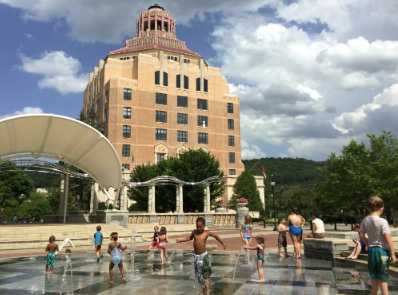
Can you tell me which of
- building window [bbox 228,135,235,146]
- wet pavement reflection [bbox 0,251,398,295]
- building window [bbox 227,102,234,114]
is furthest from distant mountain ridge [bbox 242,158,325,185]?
wet pavement reflection [bbox 0,251,398,295]

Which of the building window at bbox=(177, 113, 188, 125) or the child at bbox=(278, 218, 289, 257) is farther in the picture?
the building window at bbox=(177, 113, 188, 125)

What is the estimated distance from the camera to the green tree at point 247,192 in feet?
199

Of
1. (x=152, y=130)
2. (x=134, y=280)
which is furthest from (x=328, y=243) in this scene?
(x=152, y=130)

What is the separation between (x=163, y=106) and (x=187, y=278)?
5554cm

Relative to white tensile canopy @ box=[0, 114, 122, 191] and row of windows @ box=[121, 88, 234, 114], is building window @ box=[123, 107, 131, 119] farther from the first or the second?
white tensile canopy @ box=[0, 114, 122, 191]

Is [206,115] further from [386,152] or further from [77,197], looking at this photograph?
[386,152]

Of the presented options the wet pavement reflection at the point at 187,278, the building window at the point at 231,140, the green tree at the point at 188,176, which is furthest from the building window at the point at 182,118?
the wet pavement reflection at the point at 187,278

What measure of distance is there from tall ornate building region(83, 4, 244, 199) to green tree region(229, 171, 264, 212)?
2355 mm

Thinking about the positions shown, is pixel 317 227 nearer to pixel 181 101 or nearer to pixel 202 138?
pixel 202 138

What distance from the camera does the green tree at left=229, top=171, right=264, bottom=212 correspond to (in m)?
60.6

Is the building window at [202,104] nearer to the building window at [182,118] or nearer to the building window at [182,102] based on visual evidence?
the building window at [182,102]

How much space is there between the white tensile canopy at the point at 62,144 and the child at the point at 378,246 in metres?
24.8

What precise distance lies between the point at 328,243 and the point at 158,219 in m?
24.7

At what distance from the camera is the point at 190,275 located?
10.9 metres
